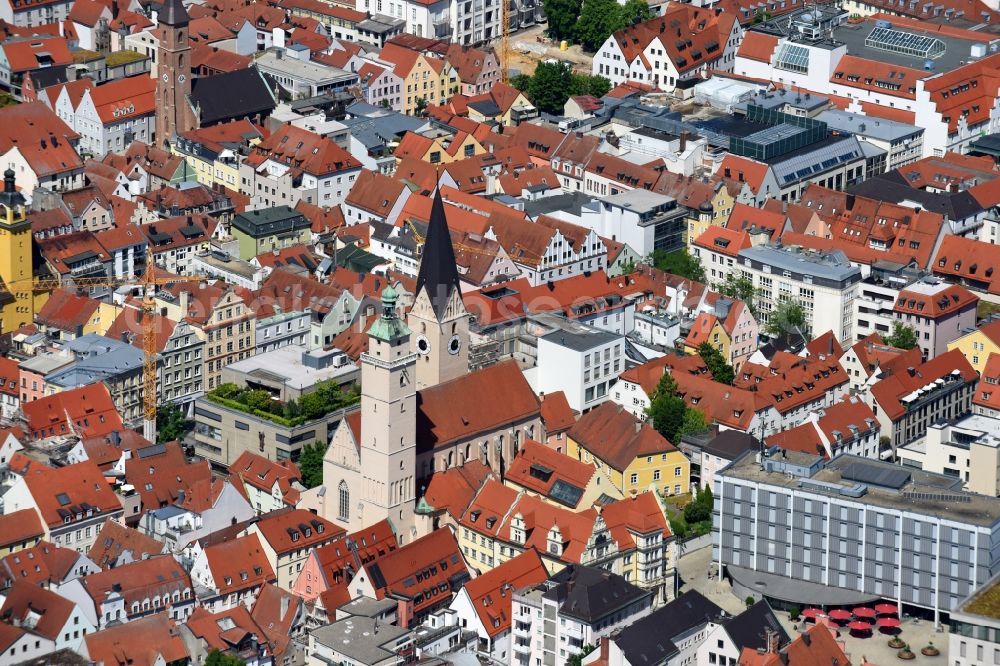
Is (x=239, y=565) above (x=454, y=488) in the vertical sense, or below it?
below

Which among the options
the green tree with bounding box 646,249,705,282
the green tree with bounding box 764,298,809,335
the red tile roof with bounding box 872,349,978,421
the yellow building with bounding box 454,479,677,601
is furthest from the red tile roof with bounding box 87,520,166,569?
the green tree with bounding box 646,249,705,282

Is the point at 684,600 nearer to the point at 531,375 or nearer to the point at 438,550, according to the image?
the point at 438,550

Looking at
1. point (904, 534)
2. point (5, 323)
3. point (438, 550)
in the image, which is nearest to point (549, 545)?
point (438, 550)

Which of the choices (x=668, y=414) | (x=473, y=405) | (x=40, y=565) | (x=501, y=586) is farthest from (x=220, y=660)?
(x=668, y=414)

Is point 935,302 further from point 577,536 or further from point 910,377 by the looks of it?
point 577,536

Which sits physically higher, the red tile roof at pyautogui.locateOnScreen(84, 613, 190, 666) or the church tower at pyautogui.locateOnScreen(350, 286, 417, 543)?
the church tower at pyautogui.locateOnScreen(350, 286, 417, 543)

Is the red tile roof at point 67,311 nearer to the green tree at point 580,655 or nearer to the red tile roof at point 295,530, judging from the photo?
the red tile roof at point 295,530

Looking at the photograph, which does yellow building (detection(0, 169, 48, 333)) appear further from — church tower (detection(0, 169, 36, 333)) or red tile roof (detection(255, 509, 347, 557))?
red tile roof (detection(255, 509, 347, 557))
